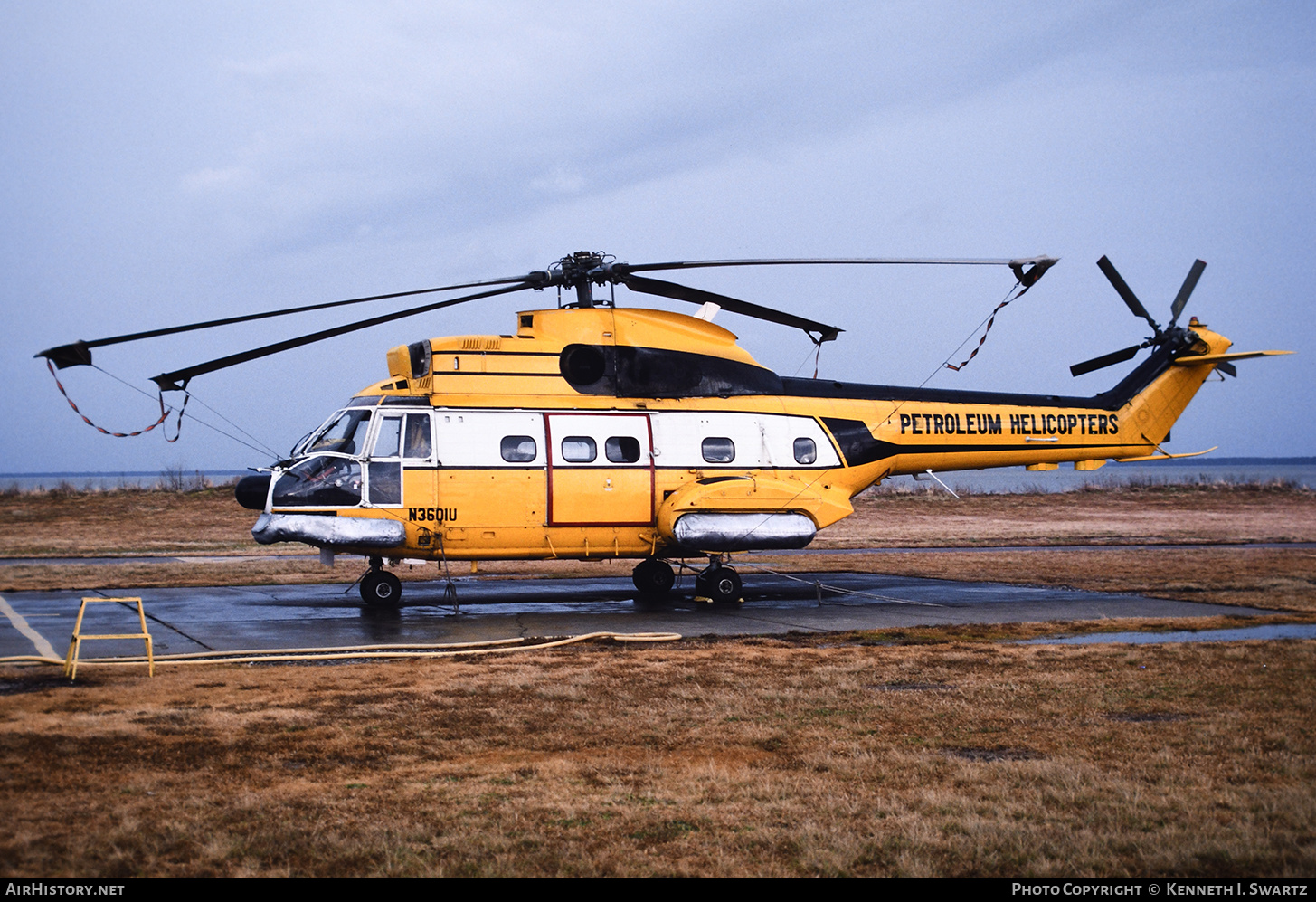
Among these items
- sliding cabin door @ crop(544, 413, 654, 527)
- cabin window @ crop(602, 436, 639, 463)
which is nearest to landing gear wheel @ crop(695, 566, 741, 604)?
sliding cabin door @ crop(544, 413, 654, 527)

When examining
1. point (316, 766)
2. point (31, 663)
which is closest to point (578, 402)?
point (31, 663)

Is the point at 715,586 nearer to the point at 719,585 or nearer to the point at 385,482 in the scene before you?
the point at 719,585

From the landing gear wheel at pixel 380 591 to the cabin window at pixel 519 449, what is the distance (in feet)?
9.48

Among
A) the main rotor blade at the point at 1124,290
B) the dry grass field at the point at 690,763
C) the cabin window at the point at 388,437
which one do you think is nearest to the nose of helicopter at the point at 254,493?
the cabin window at the point at 388,437

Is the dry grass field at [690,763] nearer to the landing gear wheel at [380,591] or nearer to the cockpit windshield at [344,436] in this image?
the landing gear wheel at [380,591]

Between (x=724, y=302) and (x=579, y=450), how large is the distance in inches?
143

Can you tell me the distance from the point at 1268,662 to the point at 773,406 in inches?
370

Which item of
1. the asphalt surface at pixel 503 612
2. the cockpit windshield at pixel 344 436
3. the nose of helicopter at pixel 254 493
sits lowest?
the asphalt surface at pixel 503 612

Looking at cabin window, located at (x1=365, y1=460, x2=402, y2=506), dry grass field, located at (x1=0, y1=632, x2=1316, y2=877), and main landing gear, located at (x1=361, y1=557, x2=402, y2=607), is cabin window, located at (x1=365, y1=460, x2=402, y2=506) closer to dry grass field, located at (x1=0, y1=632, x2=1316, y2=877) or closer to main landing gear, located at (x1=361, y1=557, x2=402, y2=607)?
main landing gear, located at (x1=361, y1=557, x2=402, y2=607)

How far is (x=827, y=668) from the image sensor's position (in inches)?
430

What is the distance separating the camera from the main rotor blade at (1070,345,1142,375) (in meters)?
21.5

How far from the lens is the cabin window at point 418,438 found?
53.8 feet

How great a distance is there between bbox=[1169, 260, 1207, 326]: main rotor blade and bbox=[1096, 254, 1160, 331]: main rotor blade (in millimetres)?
454

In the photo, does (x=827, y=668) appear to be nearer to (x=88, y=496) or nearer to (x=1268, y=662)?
(x=1268, y=662)
